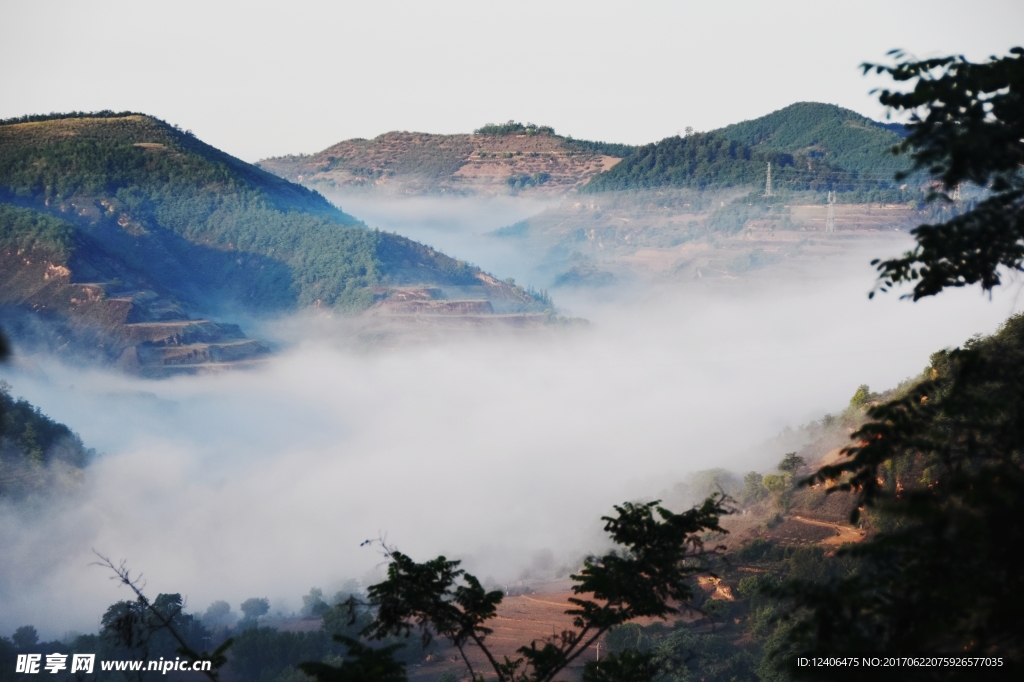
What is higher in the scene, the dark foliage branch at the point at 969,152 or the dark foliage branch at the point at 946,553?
the dark foliage branch at the point at 969,152

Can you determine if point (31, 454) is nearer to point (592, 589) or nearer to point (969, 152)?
point (592, 589)

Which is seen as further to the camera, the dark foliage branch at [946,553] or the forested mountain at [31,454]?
the forested mountain at [31,454]

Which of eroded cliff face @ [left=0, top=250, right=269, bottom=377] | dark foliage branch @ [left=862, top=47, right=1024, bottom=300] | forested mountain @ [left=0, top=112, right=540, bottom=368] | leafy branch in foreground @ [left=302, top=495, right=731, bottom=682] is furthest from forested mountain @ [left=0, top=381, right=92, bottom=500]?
dark foliage branch @ [left=862, top=47, right=1024, bottom=300]

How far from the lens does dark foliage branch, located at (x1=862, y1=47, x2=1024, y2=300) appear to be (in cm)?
1059

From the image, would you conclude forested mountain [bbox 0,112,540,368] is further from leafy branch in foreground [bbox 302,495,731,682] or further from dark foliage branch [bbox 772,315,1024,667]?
dark foliage branch [bbox 772,315,1024,667]

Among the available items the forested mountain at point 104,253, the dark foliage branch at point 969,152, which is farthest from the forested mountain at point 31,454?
the dark foliage branch at point 969,152

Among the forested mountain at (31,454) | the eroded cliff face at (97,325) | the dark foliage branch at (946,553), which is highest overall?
the dark foliage branch at (946,553)

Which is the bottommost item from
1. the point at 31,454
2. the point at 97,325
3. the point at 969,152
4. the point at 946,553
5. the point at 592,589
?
the point at 31,454

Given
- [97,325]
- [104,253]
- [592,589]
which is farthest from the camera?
[104,253]

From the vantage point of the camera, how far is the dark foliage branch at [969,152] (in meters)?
10.6

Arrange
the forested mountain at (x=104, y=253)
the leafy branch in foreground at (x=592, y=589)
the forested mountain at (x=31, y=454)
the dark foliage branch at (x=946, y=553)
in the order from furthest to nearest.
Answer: the forested mountain at (x=104, y=253) → the forested mountain at (x=31, y=454) → the leafy branch in foreground at (x=592, y=589) → the dark foliage branch at (x=946, y=553)

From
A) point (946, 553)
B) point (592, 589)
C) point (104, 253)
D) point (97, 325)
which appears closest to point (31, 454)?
point (97, 325)

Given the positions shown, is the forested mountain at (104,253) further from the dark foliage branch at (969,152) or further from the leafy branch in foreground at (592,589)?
the dark foliage branch at (969,152)

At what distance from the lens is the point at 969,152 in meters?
10.3
